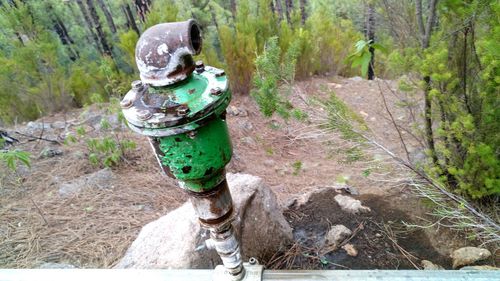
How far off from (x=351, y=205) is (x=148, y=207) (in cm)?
154

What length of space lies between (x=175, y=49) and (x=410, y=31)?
189 centimetres

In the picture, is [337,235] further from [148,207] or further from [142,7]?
[142,7]

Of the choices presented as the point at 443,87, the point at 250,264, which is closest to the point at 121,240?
the point at 250,264

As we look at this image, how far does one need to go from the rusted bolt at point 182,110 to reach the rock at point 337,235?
1.52 metres

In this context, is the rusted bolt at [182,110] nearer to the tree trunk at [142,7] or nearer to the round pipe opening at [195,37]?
the round pipe opening at [195,37]

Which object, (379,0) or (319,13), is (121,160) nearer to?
(379,0)

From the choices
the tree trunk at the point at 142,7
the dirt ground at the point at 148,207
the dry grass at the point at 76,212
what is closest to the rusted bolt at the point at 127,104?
the dirt ground at the point at 148,207

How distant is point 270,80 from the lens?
1930mm

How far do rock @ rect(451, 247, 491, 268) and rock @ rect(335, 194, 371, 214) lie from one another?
0.56m

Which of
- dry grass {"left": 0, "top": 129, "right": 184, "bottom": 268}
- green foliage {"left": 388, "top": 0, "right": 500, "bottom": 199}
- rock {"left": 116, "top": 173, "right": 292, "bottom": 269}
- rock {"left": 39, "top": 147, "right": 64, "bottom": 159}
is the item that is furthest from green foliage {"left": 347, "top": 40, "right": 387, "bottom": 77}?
rock {"left": 39, "top": 147, "right": 64, "bottom": 159}

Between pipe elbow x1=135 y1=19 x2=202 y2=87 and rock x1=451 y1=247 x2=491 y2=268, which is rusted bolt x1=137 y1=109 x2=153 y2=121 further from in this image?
rock x1=451 y1=247 x2=491 y2=268

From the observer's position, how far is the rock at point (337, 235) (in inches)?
75.0

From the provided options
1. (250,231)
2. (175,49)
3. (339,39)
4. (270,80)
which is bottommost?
(339,39)

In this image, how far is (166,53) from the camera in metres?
0.71
